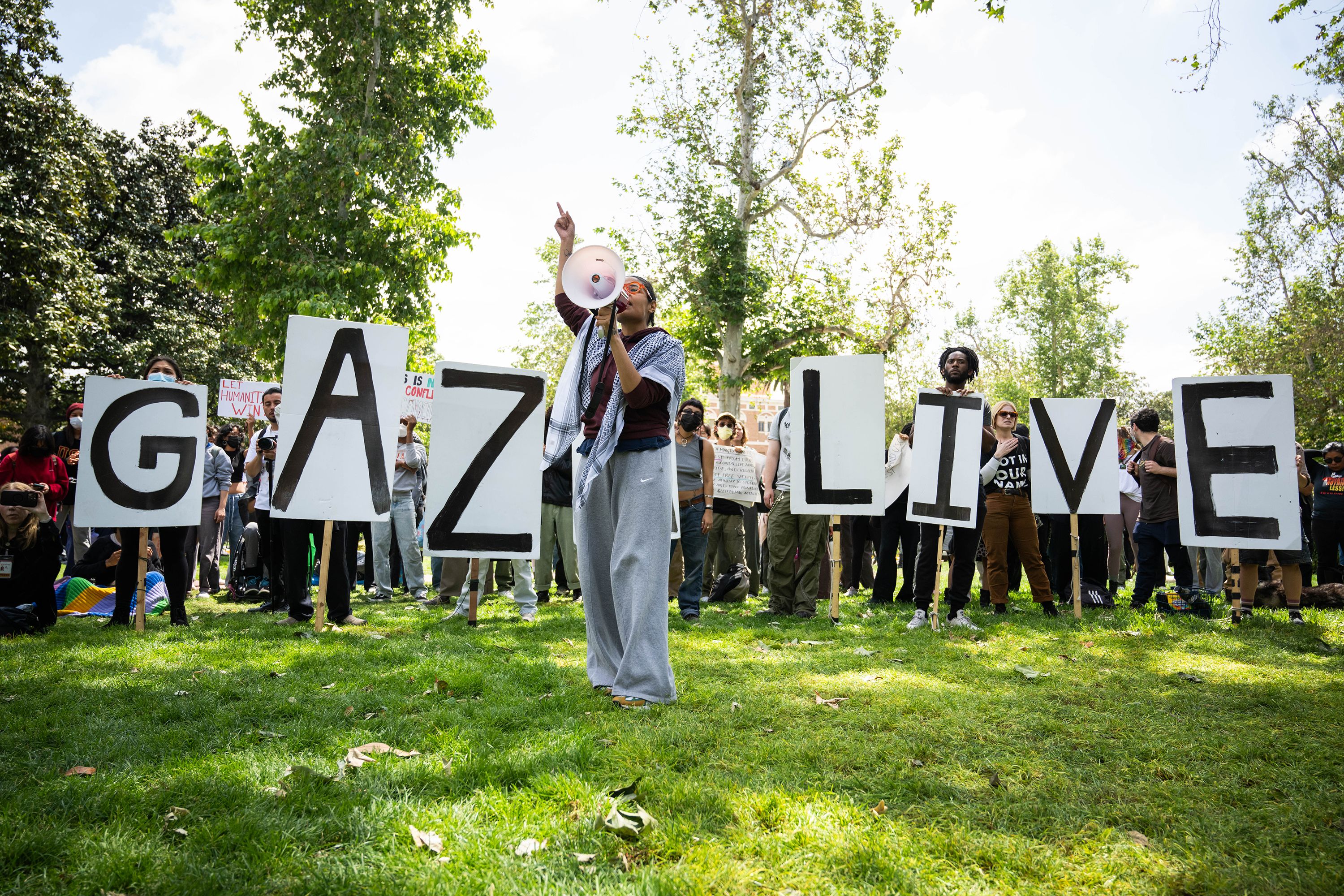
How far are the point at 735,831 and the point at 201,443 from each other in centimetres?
640

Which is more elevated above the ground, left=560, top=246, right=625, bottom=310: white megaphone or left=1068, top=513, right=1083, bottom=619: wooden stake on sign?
left=560, top=246, right=625, bottom=310: white megaphone

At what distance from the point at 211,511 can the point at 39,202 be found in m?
21.0

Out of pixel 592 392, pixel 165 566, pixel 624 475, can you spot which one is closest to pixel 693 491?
pixel 592 392

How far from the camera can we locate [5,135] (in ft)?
75.7

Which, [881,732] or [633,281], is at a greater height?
[633,281]

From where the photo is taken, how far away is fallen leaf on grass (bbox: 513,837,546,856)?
2.39 meters

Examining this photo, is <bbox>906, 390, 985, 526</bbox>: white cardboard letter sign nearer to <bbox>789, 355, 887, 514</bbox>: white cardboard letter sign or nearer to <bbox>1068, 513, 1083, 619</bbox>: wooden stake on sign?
<bbox>789, 355, 887, 514</bbox>: white cardboard letter sign

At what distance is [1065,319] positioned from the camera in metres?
47.9

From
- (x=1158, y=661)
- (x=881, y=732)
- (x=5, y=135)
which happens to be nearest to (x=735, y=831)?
(x=881, y=732)

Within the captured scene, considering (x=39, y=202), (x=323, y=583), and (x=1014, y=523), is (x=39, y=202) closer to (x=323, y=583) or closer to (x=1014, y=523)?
(x=323, y=583)

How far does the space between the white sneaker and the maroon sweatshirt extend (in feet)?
13.7

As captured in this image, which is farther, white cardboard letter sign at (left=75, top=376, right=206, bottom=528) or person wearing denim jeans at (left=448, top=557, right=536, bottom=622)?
person wearing denim jeans at (left=448, top=557, right=536, bottom=622)

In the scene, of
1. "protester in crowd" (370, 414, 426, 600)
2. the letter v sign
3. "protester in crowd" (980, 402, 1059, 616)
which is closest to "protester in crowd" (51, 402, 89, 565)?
"protester in crowd" (370, 414, 426, 600)

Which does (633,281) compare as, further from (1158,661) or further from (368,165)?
(368,165)
